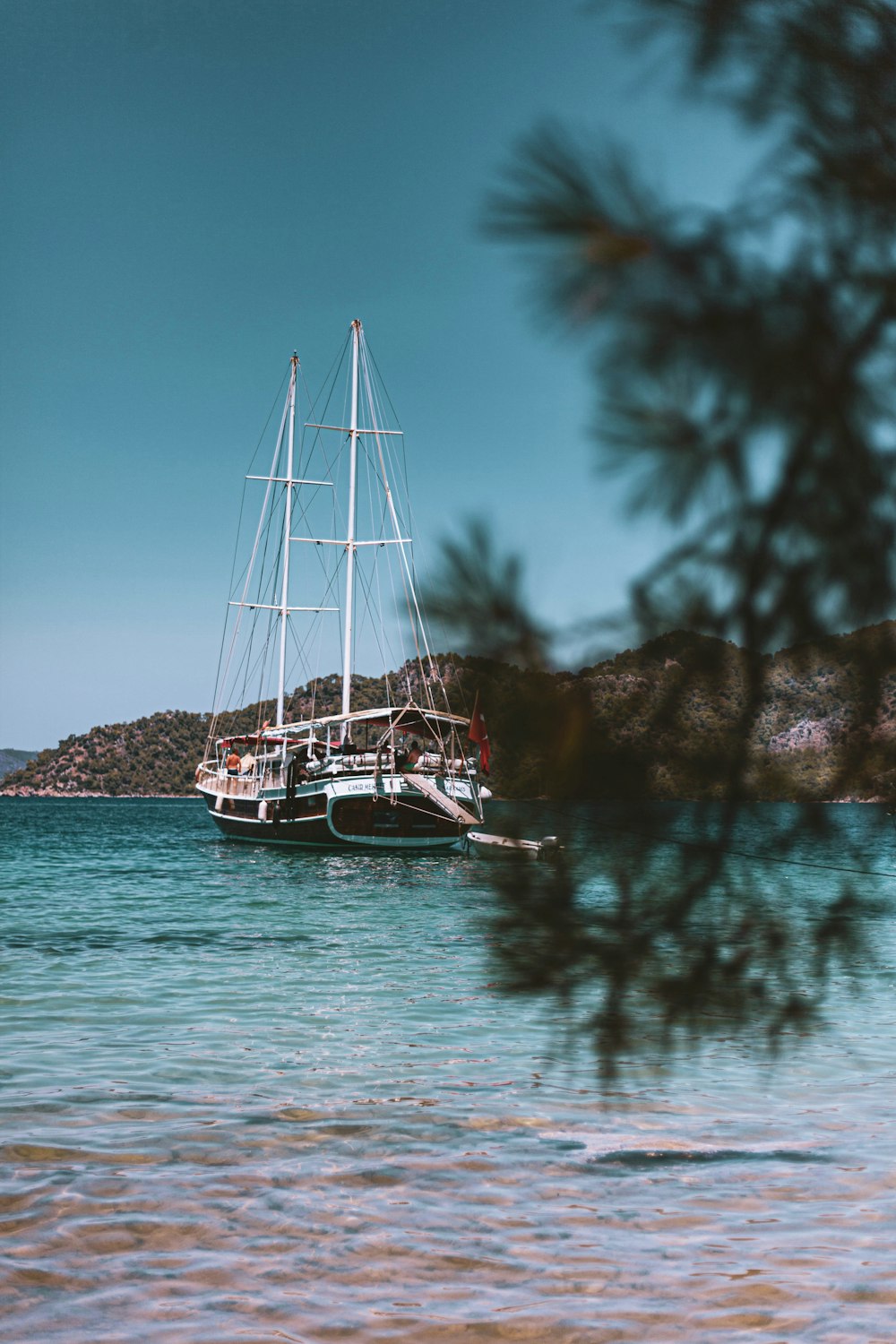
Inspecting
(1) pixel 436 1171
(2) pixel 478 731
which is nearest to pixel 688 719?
(2) pixel 478 731

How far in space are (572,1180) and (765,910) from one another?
12.6 ft

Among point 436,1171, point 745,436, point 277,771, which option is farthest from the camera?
point 277,771

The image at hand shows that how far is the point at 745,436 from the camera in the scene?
7.66 feet

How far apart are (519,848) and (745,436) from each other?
112 cm

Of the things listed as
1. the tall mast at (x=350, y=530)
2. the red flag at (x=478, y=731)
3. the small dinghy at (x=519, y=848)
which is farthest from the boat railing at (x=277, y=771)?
the red flag at (x=478, y=731)

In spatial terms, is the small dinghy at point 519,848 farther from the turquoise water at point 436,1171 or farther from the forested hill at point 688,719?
the forested hill at point 688,719

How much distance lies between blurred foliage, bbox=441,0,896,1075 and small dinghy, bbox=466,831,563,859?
251 mm

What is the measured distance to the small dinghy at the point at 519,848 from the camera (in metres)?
2.68

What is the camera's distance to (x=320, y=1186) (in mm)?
5758

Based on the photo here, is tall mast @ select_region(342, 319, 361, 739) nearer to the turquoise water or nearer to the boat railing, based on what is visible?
the boat railing

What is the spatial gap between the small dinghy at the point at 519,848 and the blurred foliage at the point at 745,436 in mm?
251

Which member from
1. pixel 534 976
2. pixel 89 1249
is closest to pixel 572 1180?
pixel 89 1249

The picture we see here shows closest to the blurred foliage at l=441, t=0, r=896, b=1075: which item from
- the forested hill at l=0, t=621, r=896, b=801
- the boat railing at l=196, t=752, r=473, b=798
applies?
the forested hill at l=0, t=621, r=896, b=801

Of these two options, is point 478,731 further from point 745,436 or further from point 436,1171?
point 436,1171
